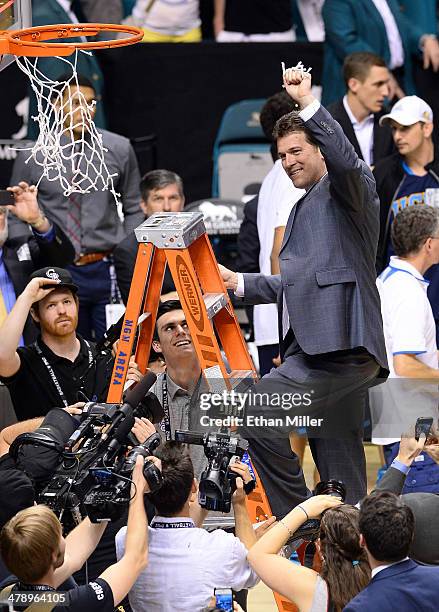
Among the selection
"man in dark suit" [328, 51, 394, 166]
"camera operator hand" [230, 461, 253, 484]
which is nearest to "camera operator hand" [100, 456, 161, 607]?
"camera operator hand" [230, 461, 253, 484]

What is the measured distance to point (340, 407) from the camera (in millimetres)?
5742

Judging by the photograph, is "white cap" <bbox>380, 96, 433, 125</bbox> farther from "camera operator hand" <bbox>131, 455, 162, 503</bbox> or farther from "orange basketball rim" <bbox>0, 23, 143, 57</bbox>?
"camera operator hand" <bbox>131, 455, 162, 503</bbox>

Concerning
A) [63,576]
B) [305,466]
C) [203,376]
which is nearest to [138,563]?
[63,576]

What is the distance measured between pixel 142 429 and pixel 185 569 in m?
0.75

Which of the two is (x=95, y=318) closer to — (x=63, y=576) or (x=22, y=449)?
(x=22, y=449)

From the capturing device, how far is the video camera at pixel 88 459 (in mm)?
4785

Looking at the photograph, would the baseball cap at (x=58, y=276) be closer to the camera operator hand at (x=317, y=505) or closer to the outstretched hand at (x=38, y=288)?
the outstretched hand at (x=38, y=288)

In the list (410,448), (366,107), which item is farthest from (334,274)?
(366,107)

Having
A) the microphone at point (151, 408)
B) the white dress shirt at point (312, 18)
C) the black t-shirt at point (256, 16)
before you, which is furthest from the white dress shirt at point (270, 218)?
the white dress shirt at point (312, 18)

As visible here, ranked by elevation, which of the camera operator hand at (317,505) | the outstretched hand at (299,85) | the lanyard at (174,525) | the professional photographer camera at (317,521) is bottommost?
the professional photographer camera at (317,521)

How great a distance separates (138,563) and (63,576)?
0.85 ft

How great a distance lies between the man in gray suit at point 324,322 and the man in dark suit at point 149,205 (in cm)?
214

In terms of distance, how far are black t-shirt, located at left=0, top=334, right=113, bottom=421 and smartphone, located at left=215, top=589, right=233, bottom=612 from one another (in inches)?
73.5

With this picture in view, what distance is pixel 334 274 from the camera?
5527 millimetres
